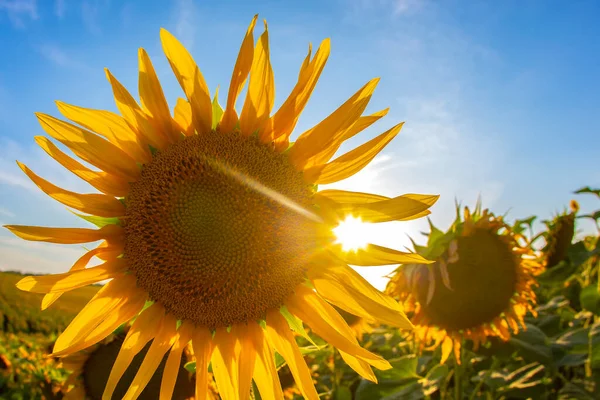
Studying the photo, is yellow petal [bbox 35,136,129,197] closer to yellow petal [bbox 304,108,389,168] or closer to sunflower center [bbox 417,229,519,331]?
yellow petal [bbox 304,108,389,168]

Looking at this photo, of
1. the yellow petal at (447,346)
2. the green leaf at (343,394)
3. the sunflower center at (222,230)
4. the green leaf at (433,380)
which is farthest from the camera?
the green leaf at (343,394)

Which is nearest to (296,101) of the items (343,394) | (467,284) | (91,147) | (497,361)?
(91,147)

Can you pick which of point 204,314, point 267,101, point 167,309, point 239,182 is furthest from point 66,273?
point 267,101

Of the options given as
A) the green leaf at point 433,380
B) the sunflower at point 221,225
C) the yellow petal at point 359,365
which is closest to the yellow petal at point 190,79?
the sunflower at point 221,225

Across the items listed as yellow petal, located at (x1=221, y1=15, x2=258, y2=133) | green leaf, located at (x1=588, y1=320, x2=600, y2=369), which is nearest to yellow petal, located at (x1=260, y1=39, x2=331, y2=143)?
yellow petal, located at (x1=221, y1=15, x2=258, y2=133)

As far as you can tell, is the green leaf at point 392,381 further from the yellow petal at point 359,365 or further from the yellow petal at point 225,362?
the yellow petal at point 225,362

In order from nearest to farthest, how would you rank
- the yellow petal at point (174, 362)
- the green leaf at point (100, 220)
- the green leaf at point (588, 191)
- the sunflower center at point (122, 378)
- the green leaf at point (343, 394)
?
the yellow petal at point (174, 362)
the green leaf at point (100, 220)
the sunflower center at point (122, 378)
the green leaf at point (343, 394)
the green leaf at point (588, 191)
